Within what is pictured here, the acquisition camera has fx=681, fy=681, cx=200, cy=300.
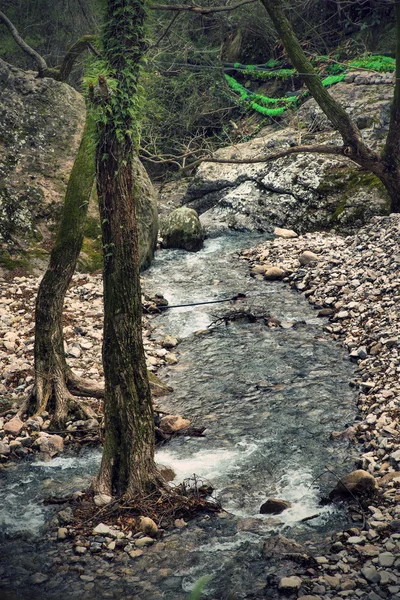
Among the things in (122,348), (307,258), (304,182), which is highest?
(304,182)

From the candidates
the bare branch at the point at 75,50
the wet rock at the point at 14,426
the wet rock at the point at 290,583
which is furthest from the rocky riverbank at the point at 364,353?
the bare branch at the point at 75,50

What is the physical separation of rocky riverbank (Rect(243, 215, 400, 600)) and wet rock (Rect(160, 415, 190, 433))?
1642mm

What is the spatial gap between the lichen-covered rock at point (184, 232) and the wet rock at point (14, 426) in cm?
742

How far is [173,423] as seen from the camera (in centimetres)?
723

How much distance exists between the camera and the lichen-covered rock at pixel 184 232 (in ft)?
45.4

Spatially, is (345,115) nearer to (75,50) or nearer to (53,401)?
(75,50)

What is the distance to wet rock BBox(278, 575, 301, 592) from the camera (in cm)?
430

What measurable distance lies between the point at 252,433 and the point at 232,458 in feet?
1.86

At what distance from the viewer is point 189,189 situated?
1667 centimetres

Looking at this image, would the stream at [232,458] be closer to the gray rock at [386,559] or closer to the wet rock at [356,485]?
the wet rock at [356,485]

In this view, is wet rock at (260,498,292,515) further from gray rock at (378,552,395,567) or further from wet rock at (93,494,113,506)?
wet rock at (93,494,113,506)

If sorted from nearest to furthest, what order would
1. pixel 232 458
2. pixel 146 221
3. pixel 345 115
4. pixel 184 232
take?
pixel 232 458, pixel 345 115, pixel 146 221, pixel 184 232

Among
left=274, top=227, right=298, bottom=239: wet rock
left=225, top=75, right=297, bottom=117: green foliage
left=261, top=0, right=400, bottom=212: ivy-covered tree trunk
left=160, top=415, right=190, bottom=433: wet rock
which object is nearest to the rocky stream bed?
left=160, top=415, right=190, bottom=433: wet rock

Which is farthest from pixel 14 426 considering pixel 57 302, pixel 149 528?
pixel 149 528
